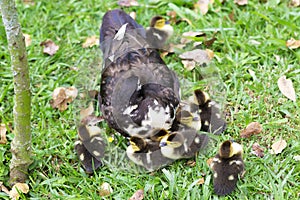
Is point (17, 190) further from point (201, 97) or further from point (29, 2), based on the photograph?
point (29, 2)

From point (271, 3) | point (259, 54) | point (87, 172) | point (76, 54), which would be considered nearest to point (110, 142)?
point (87, 172)

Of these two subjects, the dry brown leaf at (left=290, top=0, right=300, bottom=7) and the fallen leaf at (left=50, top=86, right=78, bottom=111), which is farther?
the dry brown leaf at (left=290, top=0, right=300, bottom=7)

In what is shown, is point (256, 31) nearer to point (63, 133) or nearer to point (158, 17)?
point (158, 17)

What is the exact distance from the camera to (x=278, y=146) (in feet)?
13.0

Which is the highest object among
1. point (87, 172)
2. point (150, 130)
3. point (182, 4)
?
point (182, 4)

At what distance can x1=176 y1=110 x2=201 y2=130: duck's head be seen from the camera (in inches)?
157

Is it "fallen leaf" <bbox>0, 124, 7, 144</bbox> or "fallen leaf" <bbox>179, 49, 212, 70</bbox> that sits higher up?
"fallen leaf" <bbox>179, 49, 212, 70</bbox>

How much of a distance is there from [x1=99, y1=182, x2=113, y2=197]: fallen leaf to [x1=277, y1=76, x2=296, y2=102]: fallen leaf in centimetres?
167

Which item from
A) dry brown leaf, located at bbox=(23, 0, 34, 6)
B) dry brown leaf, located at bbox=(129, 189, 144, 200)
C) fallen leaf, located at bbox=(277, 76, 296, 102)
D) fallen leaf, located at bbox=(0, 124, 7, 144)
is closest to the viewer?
dry brown leaf, located at bbox=(129, 189, 144, 200)

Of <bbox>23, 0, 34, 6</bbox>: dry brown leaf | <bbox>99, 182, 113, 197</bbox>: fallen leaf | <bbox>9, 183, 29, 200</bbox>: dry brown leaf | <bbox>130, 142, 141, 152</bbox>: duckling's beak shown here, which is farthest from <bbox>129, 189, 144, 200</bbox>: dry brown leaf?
<bbox>23, 0, 34, 6</bbox>: dry brown leaf

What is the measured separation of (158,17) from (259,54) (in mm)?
1028

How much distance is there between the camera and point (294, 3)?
512 cm

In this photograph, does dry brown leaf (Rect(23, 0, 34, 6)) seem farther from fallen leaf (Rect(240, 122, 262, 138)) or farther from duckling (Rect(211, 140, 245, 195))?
duckling (Rect(211, 140, 245, 195))

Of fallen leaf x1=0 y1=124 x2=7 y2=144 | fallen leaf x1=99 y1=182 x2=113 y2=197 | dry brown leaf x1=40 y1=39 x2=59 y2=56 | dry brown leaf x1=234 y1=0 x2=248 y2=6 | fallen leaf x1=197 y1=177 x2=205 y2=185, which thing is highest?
dry brown leaf x1=234 y1=0 x2=248 y2=6
